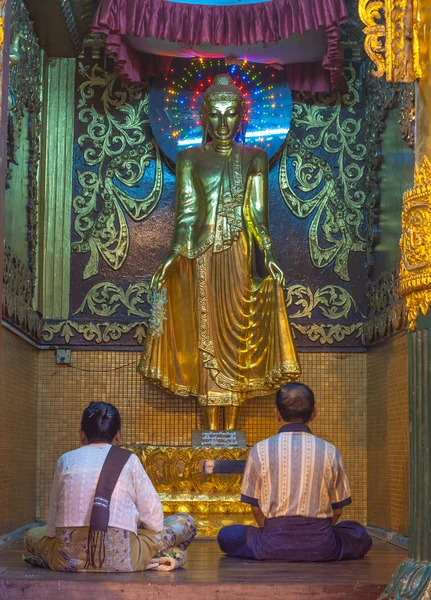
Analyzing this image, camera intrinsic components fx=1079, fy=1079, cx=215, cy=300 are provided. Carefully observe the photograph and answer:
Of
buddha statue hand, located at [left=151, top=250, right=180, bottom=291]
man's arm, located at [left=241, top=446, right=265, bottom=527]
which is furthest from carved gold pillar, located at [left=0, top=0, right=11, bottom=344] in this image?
buddha statue hand, located at [left=151, top=250, right=180, bottom=291]

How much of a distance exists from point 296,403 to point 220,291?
2593 mm

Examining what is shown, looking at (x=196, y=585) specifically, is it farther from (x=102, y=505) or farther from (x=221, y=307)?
(x=221, y=307)

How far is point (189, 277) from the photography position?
24.9 ft

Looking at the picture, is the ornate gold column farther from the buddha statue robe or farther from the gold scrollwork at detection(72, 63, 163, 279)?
the gold scrollwork at detection(72, 63, 163, 279)

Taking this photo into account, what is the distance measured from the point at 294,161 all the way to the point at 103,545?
437 cm

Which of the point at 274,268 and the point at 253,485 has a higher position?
the point at 274,268

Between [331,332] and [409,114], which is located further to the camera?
[331,332]

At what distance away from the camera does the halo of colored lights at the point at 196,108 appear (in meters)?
8.20

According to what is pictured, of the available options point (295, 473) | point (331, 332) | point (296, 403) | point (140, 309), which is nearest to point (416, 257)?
point (296, 403)

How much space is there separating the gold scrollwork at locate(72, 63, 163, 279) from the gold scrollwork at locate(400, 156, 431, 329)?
425cm

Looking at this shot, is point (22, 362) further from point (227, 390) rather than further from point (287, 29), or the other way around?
point (287, 29)

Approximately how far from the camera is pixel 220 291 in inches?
298

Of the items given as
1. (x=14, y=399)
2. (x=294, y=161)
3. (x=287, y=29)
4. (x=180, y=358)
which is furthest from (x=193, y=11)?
(x=14, y=399)

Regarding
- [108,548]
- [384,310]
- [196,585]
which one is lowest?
[196,585]
